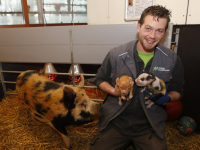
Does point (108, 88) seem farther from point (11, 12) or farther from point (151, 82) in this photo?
point (11, 12)

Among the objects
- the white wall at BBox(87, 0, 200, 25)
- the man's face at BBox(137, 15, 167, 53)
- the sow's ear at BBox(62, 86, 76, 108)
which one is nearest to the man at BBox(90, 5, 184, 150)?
the man's face at BBox(137, 15, 167, 53)

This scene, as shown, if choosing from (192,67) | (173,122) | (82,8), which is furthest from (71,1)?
(173,122)

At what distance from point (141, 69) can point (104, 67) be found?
499mm

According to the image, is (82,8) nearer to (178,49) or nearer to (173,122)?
(178,49)

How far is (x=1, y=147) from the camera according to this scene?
7.83 feet

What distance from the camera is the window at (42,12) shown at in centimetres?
470

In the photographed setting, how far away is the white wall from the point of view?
2652 millimetres

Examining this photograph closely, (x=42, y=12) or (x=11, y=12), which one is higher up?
(x=42, y=12)

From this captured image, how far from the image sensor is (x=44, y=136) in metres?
2.60

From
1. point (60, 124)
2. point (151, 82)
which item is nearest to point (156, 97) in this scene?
point (151, 82)

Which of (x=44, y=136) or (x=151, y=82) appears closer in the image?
(x=151, y=82)

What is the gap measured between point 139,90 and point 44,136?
180 cm

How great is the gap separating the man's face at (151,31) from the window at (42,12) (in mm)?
4183

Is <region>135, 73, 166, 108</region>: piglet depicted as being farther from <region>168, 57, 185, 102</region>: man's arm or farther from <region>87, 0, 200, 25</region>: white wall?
<region>87, 0, 200, 25</region>: white wall
